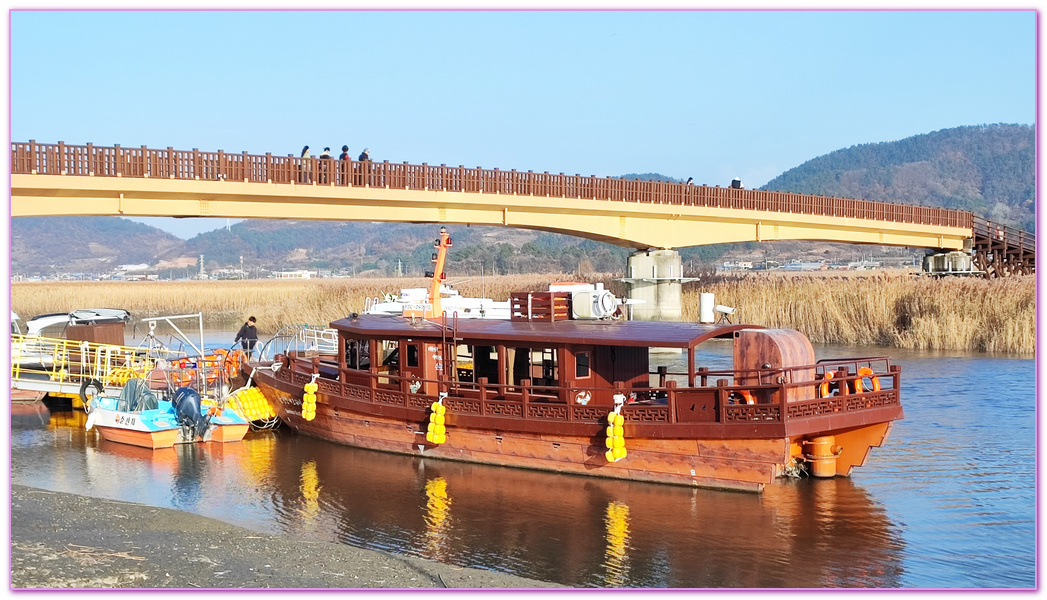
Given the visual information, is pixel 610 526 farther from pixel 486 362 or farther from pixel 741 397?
pixel 486 362

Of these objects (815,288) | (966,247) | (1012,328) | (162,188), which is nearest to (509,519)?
(162,188)

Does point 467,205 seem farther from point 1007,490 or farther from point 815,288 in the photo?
point 1007,490

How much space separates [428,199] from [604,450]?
15.5m

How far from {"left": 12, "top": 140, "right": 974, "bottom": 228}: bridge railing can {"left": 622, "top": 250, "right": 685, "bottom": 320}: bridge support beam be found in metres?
2.09

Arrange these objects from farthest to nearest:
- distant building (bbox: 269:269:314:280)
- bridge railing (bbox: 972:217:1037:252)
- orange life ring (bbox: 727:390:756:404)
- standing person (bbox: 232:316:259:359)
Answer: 1. distant building (bbox: 269:269:314:280)
2. bridge railing (bbox: 972:217:1037:252)
3. standing person (bbox: 232:316:259:359)
4. orange life ring (bbox: 727:390:756:404)

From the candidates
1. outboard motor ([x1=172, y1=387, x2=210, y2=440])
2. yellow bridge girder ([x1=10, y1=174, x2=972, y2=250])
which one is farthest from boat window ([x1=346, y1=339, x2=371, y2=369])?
yellow bridge girder ([x1=10, y1=174, x2=972, y2=250])

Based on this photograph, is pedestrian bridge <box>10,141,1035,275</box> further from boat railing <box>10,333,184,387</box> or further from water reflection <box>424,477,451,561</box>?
water reflection <box>424,477,451,561</box>

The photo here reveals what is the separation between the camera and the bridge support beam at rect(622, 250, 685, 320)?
36.2 metres

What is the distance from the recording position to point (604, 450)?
15.4 m

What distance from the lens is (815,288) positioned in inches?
1422

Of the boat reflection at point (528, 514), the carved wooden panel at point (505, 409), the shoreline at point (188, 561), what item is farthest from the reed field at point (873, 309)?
the shoreline at point (188, 561)

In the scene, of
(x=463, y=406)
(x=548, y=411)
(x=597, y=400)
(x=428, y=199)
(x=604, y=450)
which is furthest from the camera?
(x=428, y=199)

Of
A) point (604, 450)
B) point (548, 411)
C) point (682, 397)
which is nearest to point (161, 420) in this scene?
point (548, 411)

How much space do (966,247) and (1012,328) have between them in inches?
722
